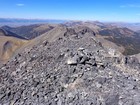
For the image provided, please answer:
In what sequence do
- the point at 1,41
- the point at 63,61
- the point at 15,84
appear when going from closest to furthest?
the point at 15,84, the point at 63,61, the point at 1,41

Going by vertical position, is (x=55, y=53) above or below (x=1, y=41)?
above

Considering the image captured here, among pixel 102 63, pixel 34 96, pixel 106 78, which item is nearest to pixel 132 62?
pixel 102 63

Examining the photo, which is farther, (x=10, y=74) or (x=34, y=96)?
(x=10, y=74)

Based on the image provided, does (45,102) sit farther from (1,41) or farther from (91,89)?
(1,41)

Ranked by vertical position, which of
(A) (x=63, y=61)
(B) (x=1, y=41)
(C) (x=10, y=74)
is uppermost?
(A) (x=63, y=61)

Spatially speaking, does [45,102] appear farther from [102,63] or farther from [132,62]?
[132,62]

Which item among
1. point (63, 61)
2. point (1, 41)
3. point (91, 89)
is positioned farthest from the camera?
point (1, 41)
